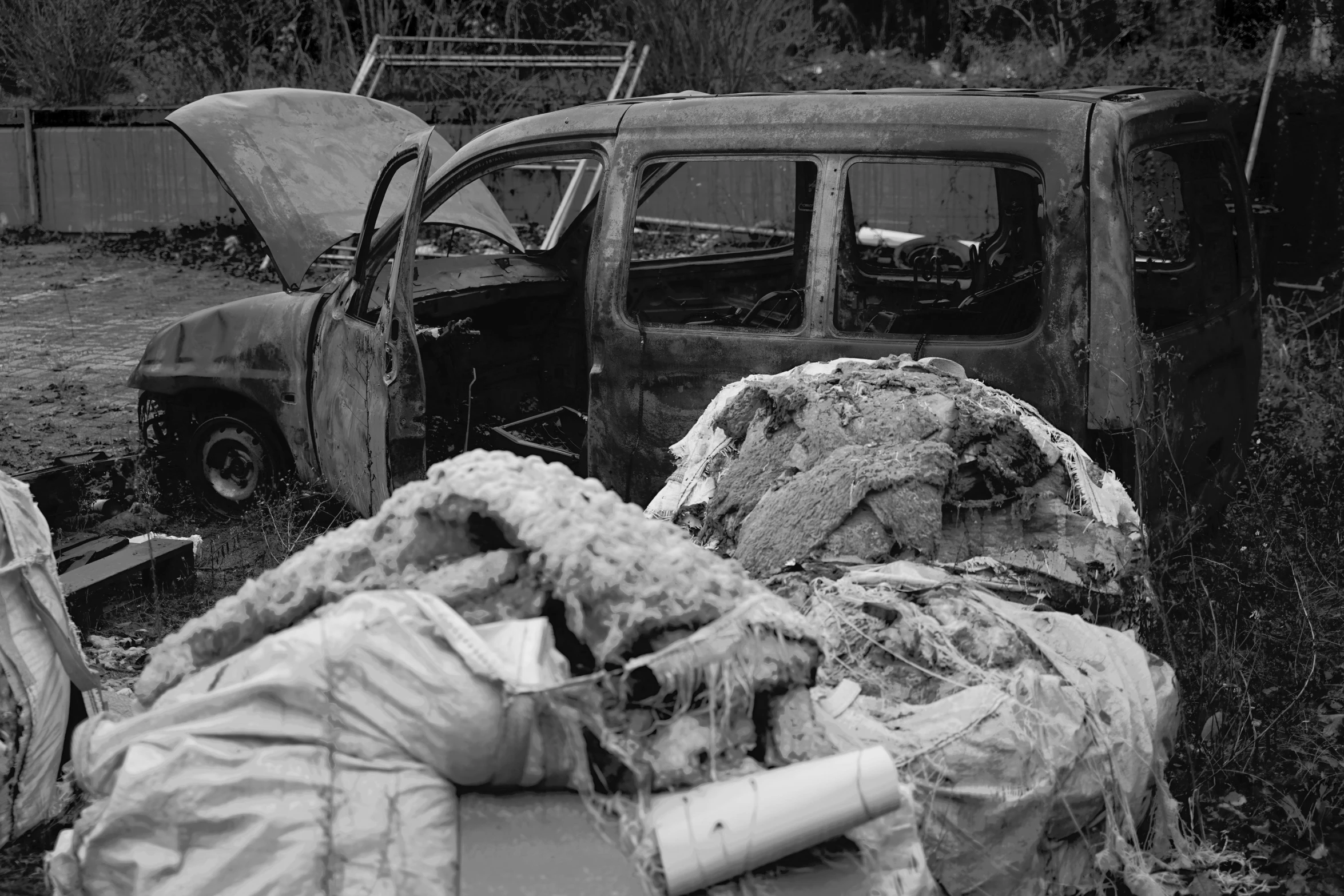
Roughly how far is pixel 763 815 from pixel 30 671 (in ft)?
5.94

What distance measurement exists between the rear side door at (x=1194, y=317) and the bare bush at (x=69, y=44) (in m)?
13.6

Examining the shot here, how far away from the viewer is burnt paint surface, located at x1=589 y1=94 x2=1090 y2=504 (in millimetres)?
3904

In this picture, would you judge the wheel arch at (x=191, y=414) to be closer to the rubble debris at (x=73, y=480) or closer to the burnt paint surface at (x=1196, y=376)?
the rubble debris at (x=73, y=480)

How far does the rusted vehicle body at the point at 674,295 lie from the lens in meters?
3.92

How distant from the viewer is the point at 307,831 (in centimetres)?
182

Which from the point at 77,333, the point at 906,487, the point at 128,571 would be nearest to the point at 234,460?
the point at 128,571

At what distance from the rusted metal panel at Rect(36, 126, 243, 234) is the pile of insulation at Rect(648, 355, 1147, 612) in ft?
36.0

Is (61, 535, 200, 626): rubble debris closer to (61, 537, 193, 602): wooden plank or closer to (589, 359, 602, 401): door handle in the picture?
(61, 537, 193, 602): wooden plank

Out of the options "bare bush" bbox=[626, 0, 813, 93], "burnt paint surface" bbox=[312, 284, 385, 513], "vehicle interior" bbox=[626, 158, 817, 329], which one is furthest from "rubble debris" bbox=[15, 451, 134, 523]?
"bare bush" bbox=[626, 0, 813, 93]

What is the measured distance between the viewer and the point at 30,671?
2785mm

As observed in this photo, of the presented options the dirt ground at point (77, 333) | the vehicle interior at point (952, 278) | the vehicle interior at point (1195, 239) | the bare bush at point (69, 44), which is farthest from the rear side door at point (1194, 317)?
the bare bush at point (69, 44)

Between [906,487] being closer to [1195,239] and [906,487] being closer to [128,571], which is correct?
[1195,239]

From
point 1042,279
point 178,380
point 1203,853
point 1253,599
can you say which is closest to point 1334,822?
point 1203,853

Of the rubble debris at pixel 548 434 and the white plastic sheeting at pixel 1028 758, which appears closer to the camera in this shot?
the white plastic sheeting at pixel 1028 758
